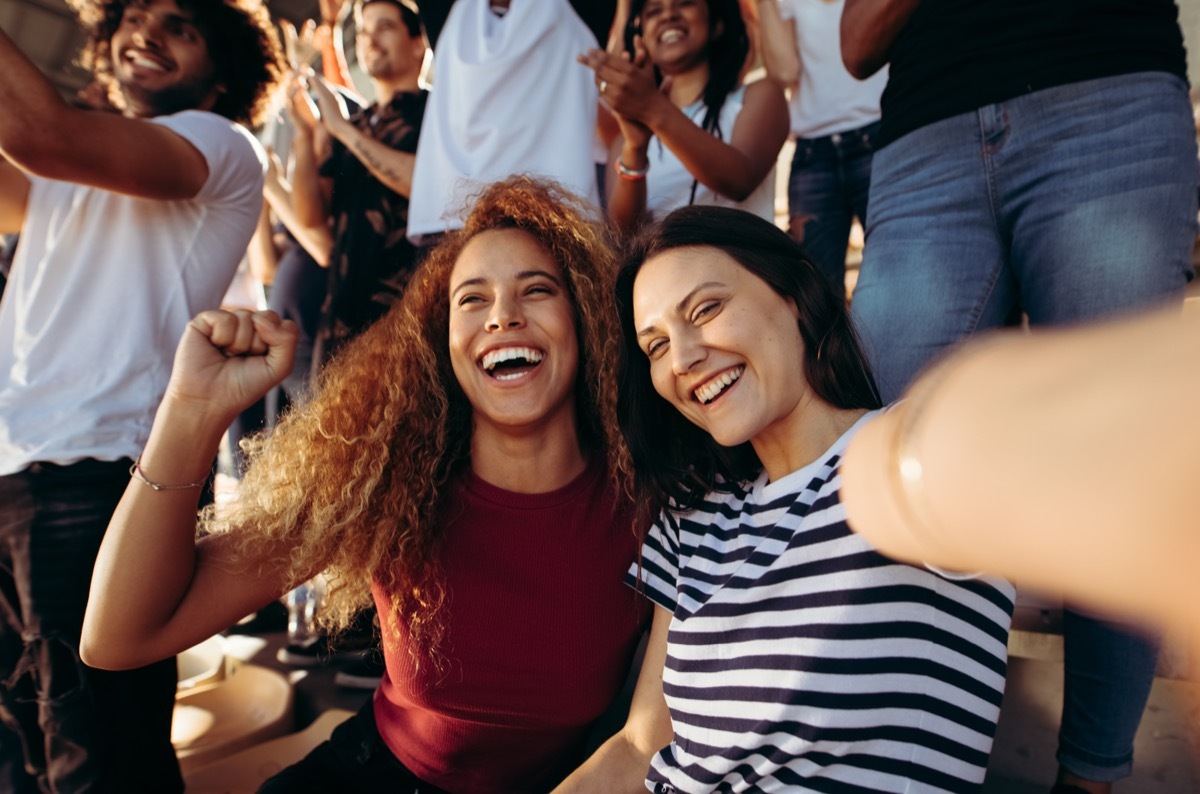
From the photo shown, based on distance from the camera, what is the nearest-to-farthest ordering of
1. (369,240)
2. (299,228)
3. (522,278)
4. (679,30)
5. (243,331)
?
(243,331) → (522,278) → (679,30) → (369,240) → (299,228)

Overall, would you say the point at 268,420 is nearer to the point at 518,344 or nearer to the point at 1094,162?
the point at 518,344

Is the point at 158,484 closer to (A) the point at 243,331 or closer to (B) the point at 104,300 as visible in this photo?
(A) the point at 243,331

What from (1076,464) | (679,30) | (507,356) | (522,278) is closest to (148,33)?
(522,278)

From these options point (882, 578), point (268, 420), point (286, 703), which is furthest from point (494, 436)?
point (268, 420)

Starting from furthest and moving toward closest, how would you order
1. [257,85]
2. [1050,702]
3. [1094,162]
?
[257,85] → [1050,702] → [1094,162]

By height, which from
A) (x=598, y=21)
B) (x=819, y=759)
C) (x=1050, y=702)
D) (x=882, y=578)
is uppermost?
(x=598, y=21)

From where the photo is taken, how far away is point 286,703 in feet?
7.57

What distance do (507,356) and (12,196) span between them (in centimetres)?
120

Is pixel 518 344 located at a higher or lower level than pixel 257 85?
lower

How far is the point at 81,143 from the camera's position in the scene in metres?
1.48

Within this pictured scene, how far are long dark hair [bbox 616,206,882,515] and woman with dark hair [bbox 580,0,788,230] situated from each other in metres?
0.51

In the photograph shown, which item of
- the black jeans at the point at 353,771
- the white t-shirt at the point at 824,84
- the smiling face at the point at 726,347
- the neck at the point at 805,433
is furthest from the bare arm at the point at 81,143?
the white t-shirt at the point at 824,84

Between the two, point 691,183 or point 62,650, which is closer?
point 62,650

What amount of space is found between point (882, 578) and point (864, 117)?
169cm
